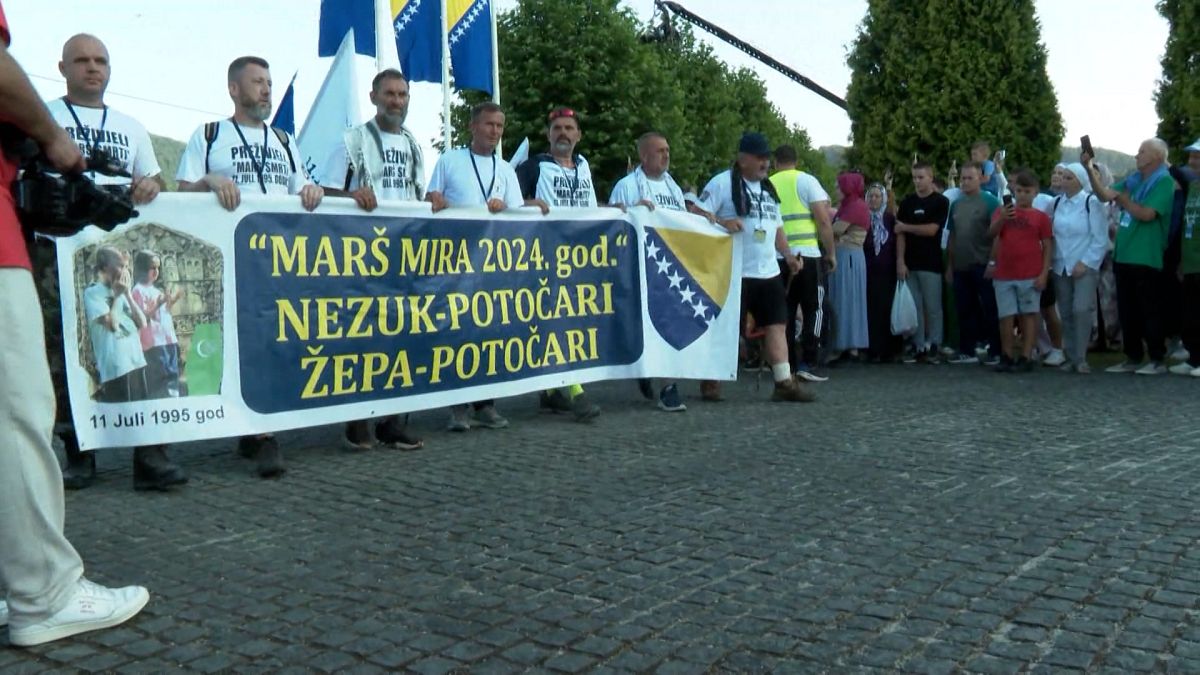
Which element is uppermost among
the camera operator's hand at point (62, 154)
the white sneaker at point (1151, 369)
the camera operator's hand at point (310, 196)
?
the camera operator's hand at point (310, 196)

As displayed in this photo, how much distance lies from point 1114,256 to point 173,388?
368 inches

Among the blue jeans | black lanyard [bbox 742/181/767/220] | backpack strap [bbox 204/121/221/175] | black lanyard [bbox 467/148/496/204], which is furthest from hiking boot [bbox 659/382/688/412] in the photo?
the blue jeans

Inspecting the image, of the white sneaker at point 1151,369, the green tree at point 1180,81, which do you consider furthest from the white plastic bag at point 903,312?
the green tree at point 1180,81

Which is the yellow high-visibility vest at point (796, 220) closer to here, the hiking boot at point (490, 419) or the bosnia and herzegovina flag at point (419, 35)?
the hiking boot at point (490, 419)

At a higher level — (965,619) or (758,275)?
(758,275)

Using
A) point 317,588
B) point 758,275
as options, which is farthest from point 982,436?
point 317,588

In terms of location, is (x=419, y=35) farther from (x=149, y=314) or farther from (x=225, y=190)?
(x=149, y=314)

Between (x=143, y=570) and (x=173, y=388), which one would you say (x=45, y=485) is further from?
(x=173, y=388)

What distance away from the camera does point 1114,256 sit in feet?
38.7

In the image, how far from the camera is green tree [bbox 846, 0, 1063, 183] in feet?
84.3

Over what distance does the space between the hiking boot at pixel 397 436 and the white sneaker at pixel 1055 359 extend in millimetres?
7914

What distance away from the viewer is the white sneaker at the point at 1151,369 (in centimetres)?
1145

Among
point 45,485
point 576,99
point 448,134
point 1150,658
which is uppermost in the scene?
point 576,99

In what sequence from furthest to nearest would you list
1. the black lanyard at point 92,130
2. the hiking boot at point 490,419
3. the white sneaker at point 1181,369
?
the white sneaker at point 1181,369
the hiking boot at point 490,419
the black lanyard at point 92,130
